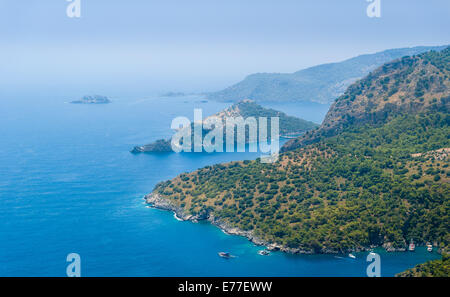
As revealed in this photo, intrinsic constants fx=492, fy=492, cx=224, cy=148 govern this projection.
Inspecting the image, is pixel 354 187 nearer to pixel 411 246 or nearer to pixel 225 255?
pixel 411 246

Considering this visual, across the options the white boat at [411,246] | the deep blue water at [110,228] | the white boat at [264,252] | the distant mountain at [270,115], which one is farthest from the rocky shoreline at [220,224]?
the distant mountain at [270,115]

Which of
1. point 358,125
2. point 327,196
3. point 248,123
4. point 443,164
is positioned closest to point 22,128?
point 248,123

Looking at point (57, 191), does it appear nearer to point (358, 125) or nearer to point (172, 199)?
point (172, 199)

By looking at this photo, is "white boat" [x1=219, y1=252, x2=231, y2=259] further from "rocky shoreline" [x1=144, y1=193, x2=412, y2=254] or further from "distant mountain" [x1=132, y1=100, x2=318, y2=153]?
"distant mountain" [x1=132, y1=100, x2=318, y2=153]

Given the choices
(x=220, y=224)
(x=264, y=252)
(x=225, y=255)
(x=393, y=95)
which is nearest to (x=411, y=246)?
(x=264, y=252)

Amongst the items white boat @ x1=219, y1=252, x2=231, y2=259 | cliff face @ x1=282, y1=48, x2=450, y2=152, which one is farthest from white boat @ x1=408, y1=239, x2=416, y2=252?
cliff face @ x1=282, y1=48, x2=450, y2=152

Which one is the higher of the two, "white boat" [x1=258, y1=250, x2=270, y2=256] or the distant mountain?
the distant mountain

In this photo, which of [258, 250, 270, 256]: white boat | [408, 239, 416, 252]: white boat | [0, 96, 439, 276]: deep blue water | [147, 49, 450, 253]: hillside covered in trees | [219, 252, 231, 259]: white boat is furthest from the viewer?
[147, 49, 450, 253]: hillside covered in trees

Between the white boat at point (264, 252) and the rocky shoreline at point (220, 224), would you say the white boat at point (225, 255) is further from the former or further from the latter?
the rocky shoreline at point (220, 224)
